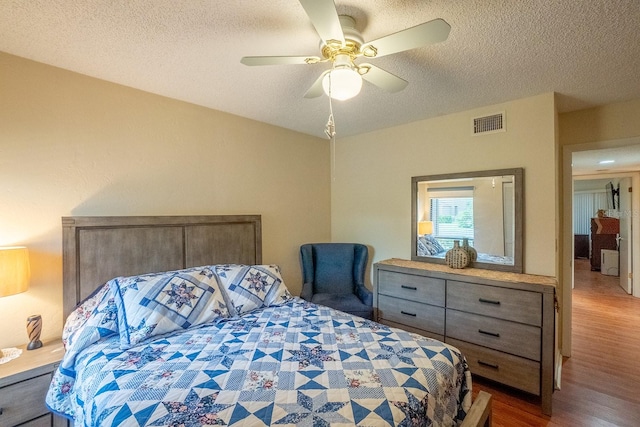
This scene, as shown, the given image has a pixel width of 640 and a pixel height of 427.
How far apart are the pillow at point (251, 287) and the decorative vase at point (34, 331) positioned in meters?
1.05

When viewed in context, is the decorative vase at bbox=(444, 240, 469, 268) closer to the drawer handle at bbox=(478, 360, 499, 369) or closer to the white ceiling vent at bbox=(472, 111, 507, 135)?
the drawer handle at bbox=(478, 360, 499, 369)

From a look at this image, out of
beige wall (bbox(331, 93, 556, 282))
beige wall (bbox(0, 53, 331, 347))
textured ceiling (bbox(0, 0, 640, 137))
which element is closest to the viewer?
textured ceiling (bbox(0, 0, 640, 137))

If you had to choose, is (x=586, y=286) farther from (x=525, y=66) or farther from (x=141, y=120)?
(x=141, y=120)

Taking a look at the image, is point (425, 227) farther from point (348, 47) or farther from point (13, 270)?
point (13, 270)

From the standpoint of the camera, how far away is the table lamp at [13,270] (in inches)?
60.9

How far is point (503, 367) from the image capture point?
86.7 inches

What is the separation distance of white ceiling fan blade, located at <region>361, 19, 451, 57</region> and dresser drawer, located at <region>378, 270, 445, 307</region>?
1910mm

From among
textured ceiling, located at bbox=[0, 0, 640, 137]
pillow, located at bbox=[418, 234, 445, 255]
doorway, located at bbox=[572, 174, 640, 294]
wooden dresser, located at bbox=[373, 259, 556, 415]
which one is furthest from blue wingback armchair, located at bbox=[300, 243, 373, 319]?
doorway, located at bbox=[572, 174, 640, 294]

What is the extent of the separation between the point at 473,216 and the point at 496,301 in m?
0.84

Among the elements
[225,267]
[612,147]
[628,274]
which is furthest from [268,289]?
[628,274]

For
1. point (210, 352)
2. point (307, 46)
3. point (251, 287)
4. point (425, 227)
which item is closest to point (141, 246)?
point (251, 287)

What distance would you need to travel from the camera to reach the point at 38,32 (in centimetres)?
154

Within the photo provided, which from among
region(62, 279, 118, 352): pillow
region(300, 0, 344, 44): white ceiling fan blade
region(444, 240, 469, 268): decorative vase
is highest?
region(300, 0, 344, 44): white ceiling fan blade

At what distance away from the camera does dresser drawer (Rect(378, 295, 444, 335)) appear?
2.53 meters
